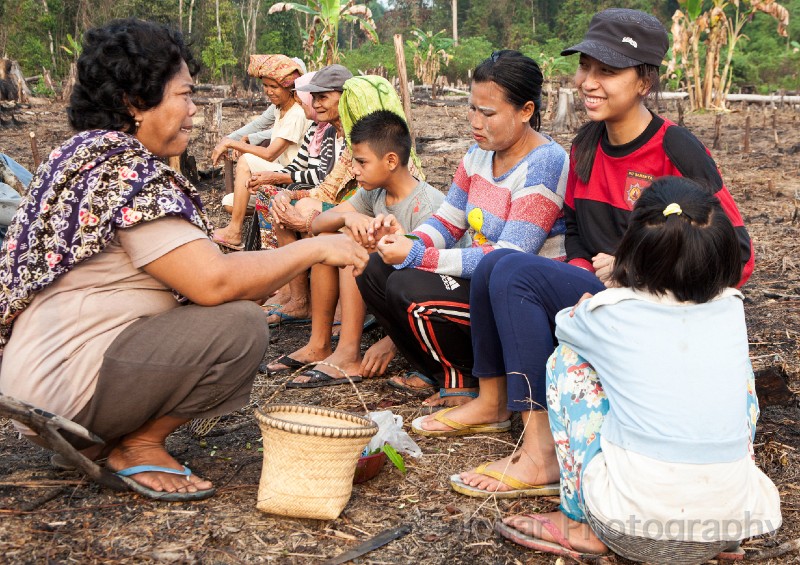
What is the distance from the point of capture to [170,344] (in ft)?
7.82

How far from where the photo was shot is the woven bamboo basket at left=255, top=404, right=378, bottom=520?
2268 millimetres

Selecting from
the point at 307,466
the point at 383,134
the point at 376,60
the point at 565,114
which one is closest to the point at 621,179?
the point at 383,134

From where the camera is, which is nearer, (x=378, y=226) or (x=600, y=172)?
(x=600, y=172)

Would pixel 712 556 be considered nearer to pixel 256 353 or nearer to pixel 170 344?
pixel 256 353

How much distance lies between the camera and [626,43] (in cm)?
277

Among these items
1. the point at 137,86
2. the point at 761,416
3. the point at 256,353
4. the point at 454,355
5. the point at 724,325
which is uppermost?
the point at 137,86

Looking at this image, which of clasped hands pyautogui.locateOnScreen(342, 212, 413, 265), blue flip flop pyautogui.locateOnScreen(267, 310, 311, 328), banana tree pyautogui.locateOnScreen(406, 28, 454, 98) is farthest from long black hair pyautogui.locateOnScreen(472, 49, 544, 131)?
banana tree pyautogui.locateOnScreen(406, 28, 454, 98)

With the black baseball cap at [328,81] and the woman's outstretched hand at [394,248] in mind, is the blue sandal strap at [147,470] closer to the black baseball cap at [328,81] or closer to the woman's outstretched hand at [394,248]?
the woman's outstretched hand at [394,248]

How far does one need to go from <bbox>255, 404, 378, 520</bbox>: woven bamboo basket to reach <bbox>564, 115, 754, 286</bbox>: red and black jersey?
1.20 metres

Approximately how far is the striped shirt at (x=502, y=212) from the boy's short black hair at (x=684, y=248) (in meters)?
1.00

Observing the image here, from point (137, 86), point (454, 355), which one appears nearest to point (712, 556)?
point (454, 355)

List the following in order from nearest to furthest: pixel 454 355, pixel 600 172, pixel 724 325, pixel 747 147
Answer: pixel 724 325 < pixel 600 172 < pixel 454 355 < pixel 747 147

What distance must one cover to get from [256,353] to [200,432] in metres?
0.73

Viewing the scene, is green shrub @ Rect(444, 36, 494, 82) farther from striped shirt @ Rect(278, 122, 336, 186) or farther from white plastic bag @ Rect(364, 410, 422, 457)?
white plastic bag @ Rect(364, 410, 422, 457)
